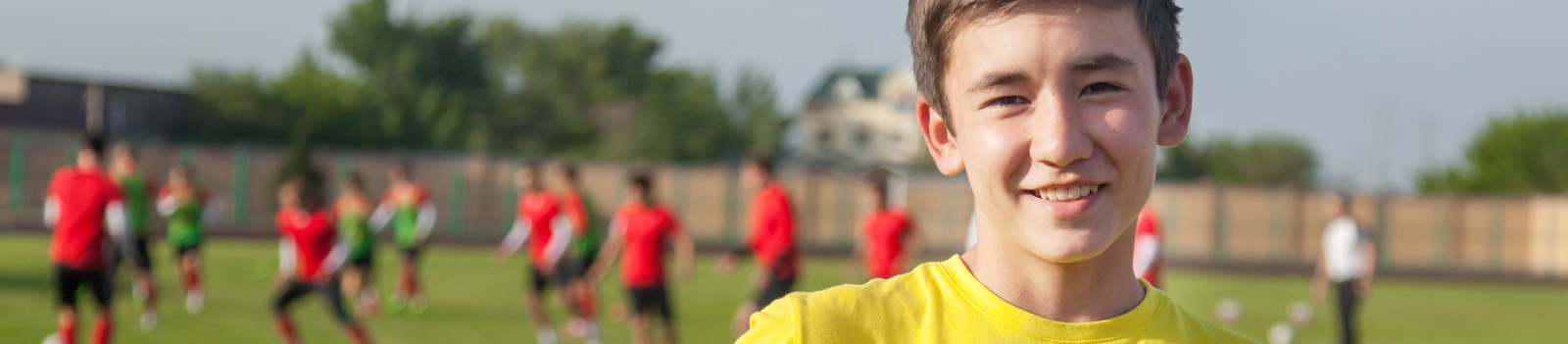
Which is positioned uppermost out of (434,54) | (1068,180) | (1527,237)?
(434,54)

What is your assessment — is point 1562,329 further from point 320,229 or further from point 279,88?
point 279,88

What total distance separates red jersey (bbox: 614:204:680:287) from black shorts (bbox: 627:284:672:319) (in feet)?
0.14

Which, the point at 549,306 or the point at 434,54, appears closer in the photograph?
the point at 549,306

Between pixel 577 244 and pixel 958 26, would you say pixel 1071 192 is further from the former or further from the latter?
pixel 577 244

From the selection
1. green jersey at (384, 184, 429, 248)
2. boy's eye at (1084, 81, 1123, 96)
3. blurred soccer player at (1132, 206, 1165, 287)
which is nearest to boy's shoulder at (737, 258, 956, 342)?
boy's eye at (1084, 81, 1123, 96)

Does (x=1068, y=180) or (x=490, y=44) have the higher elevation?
(x=490, y=44)

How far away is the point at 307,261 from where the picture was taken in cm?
1005

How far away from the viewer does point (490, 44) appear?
257ft

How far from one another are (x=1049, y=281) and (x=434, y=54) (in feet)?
226

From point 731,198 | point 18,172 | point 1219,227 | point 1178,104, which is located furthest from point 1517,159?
point 1178,104

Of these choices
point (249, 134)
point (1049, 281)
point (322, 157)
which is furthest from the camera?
point (249, 134)

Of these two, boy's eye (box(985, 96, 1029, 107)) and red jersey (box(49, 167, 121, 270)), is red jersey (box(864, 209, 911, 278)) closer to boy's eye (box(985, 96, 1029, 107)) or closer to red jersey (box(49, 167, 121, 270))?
red jersey (box(49, 167, 121, 270))

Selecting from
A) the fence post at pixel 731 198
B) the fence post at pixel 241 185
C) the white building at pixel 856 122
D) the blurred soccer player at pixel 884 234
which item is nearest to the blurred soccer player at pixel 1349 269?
the blurred soccer player at pixel 884 234

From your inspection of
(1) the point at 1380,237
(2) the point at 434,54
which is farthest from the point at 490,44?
(1) the point at 1380,237
